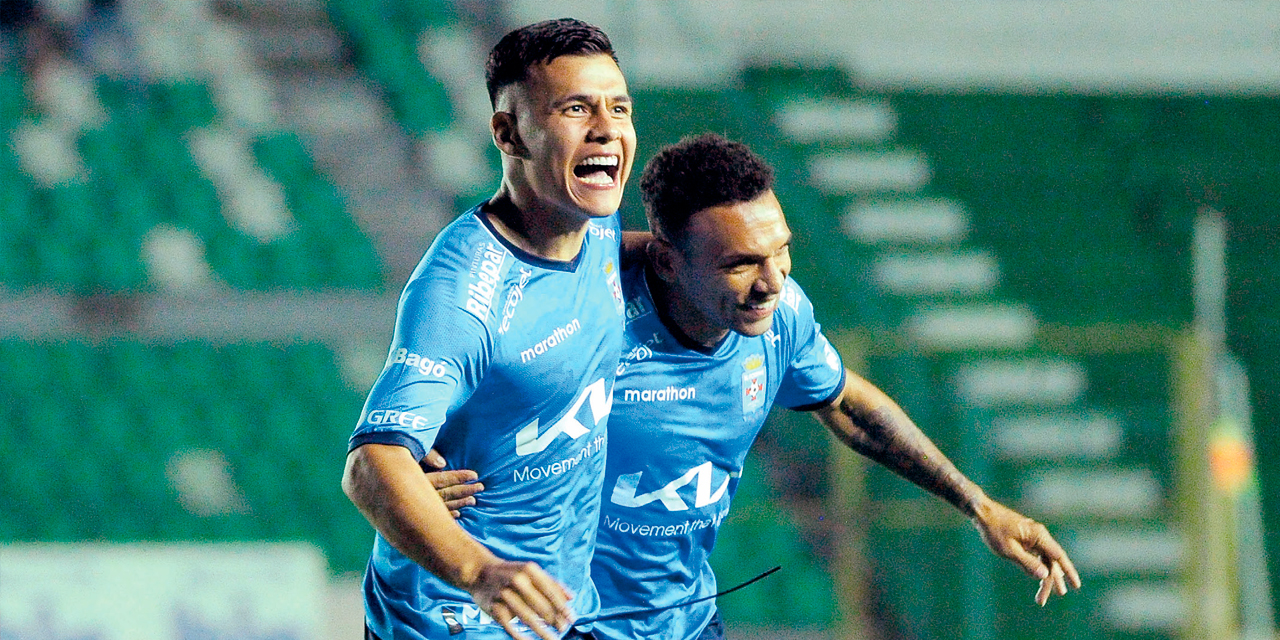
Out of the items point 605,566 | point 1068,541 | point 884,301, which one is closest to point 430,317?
point 605,566

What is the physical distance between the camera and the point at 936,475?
3.75 meters

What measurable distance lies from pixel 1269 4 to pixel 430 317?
10638 mm

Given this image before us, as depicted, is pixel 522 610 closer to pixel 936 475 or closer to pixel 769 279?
pixel 769 279

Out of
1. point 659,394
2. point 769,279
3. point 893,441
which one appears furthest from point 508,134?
point 893,441

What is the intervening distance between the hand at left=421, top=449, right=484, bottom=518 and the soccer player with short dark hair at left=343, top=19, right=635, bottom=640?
0.08 ft

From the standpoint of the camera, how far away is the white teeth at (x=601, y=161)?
3.03 meters

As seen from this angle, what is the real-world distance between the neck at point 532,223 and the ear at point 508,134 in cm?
8

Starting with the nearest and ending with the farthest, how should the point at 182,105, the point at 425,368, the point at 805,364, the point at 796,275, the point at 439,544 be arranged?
1. the point at 439,544
2. the point at 425,368
3. the point at 805,364
4. the point at 796,275
5. the point at 182,105

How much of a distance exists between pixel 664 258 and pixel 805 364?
1.63 feet

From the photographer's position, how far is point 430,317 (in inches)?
111

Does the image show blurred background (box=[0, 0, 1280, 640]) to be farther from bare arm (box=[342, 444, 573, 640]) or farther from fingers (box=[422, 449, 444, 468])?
bare arm (box=[342, 444, 573, 640])

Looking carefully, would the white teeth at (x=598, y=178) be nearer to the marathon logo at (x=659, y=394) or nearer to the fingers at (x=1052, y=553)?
the marathon logo at (x=659, y=394)

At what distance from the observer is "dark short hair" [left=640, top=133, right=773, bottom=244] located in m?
3.45

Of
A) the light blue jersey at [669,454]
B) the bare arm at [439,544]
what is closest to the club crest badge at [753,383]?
the light blue jersey at [669,454]
